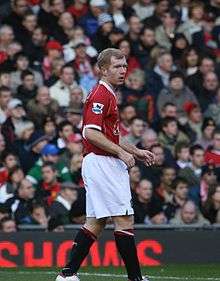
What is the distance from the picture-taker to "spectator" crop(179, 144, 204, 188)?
15789 millimetres

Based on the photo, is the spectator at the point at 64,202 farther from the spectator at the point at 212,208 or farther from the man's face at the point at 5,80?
the man's face at the point at 5,80

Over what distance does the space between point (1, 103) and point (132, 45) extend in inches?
122

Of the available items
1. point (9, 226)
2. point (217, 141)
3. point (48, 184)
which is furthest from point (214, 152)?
point (9, 226)

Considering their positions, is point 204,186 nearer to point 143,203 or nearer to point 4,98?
point 143,203

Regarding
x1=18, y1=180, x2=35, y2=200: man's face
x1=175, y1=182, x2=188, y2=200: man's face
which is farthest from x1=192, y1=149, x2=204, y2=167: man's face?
x1=18, y1=180, x2=35, y2=200: man's face

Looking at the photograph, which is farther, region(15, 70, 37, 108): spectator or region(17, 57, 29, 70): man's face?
region(17, 57, 29, 70): man's face

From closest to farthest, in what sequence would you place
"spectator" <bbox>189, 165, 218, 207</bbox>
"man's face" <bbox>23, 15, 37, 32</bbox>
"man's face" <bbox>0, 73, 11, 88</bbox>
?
"spectator" <bbox>189, 165, 218, 207</bbox> → "man's face" <bbox>0, 73, 11, 88</bbox> → "man's face" <bbox>23, 15, 37, 32</bbox>

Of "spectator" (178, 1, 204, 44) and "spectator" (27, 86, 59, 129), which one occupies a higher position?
"spectator" (178, 1, 204, 44)

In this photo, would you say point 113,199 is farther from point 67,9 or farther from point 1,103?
point 67,9

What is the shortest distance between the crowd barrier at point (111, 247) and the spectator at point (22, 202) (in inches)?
17.8

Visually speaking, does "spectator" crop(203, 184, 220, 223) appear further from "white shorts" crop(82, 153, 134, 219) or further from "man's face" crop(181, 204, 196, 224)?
"white shorts" crop(82, 153, 134, 219)

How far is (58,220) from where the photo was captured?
13.9 metres

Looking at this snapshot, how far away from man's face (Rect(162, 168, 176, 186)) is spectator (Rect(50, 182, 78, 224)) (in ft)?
4.51

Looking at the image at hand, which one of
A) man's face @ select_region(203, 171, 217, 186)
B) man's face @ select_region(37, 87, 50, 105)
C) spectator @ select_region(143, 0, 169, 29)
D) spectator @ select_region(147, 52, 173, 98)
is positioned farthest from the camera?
spectator @ select_region(143, 0, 169, 29)
